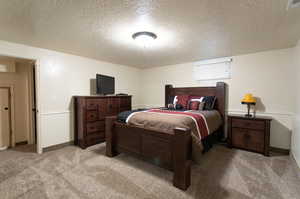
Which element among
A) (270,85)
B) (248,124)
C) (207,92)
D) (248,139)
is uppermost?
(270,85)

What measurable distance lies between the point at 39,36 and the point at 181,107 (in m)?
3.13

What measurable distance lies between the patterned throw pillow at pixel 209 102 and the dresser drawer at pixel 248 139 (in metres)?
0.68

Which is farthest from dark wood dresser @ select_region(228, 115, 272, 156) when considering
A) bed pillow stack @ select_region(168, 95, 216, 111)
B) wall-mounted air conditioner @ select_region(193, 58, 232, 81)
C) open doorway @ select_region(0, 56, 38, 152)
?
open doorway @ select_region(0, 56, 38, 152)

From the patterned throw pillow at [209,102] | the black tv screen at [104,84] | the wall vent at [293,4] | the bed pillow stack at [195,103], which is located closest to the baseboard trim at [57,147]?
the black tv screen at [104,84]

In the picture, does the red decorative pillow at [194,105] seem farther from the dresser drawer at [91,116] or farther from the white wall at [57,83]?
the white wall at [57,83]

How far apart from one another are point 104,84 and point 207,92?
8.95 feet

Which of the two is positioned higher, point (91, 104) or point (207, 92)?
point (207, 92)

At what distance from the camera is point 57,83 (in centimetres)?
311

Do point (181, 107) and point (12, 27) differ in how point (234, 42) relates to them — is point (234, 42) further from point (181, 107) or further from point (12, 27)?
point (12, 27)

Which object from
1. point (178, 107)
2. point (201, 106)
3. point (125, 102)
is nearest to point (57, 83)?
point (125, 102)

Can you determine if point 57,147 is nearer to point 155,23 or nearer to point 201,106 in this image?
point 155,23

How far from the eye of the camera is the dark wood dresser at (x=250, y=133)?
2.66 metres

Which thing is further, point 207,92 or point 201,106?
point 207,92

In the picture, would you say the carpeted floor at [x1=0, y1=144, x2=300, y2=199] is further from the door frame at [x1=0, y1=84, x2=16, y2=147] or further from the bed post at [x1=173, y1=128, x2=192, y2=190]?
the door frame at [x1=0, y1=84, x2=16, y2=147]
